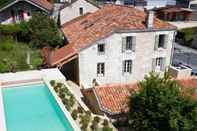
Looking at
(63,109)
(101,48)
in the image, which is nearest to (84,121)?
(63,109)

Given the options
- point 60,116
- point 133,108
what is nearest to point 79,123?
point 60,116

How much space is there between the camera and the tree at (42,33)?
3862cm

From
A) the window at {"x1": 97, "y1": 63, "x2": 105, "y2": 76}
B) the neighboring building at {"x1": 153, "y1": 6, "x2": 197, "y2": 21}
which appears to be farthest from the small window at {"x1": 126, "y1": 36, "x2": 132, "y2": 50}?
the neighboring building at {"x1": 153, "y1": 6, "x2": 197, "y2": 21}

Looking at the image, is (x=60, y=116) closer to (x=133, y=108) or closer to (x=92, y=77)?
(x=133, y=108)

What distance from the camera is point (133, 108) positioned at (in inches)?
782

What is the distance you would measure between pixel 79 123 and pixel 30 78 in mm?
9517

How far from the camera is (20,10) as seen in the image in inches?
1933

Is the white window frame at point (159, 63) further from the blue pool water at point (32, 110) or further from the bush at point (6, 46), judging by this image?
the bush at point (6, 46)

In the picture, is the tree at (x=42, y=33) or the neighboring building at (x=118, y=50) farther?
the tree at (x=42, y=33)

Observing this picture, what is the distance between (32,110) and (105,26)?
44.2 feet

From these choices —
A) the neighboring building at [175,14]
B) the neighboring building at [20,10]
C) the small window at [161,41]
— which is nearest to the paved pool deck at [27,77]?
the small window at [161,41]

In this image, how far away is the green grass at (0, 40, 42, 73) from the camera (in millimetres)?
31814

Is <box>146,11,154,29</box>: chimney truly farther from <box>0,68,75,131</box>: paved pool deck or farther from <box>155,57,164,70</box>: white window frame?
<box>0,68,75,131</box>: paved pool deck

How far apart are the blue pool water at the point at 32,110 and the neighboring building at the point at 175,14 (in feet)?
172
